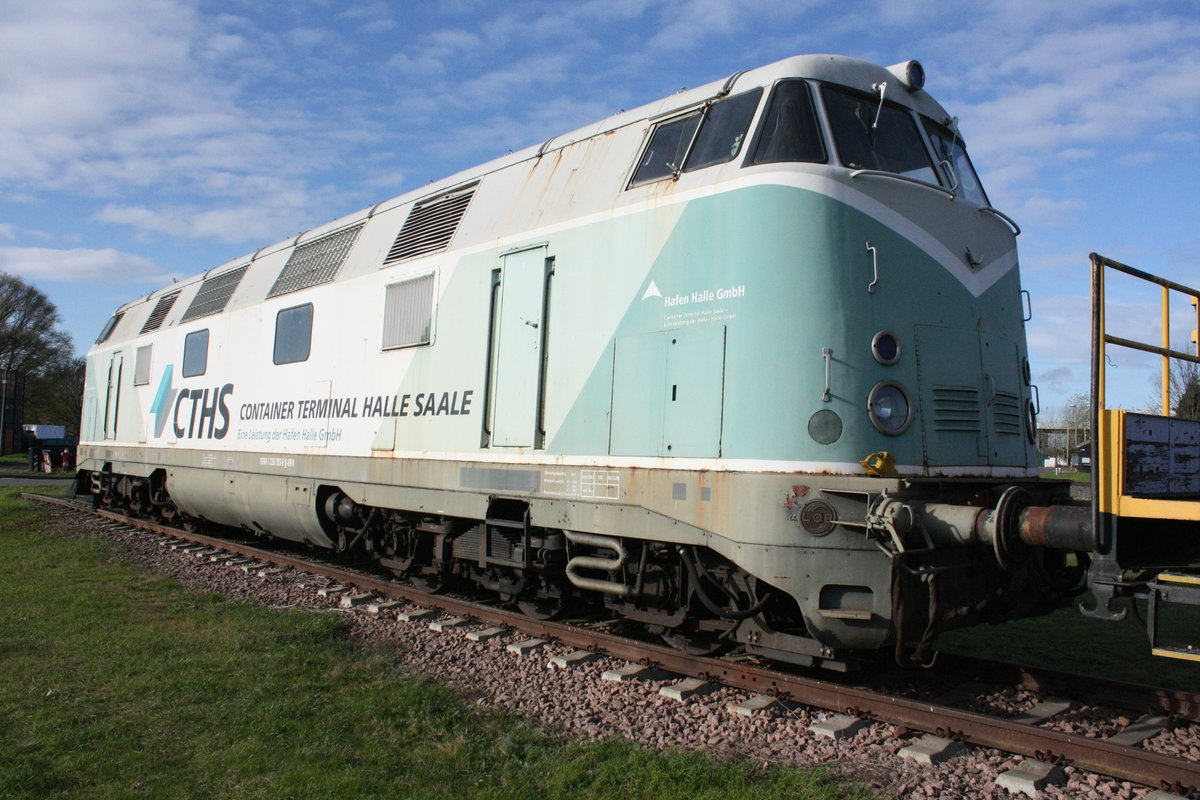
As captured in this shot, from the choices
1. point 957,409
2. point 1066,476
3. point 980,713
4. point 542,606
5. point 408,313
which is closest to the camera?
point 980,713

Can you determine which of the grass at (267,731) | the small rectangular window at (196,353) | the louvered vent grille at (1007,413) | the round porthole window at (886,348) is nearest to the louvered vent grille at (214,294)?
the small rectangular window at (196,353)

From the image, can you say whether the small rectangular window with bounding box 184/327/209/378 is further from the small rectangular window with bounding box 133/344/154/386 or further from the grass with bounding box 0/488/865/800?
the grass with bounding box 0/488/865/800

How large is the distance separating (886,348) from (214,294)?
10624mm

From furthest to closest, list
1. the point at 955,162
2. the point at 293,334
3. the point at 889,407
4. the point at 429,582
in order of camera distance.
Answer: the point at 293,334 → the point at 429,582 → the point at 955,162 → the point at 889,407

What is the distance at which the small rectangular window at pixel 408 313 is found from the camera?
8.19 metres

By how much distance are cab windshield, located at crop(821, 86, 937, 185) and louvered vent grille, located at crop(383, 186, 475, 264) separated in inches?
146

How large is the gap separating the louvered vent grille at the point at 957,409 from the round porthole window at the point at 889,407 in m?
0.29

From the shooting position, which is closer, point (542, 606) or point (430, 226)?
point (542, 606)

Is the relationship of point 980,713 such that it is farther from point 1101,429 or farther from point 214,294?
point 214,294

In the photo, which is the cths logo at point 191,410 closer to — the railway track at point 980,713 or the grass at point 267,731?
the grass at point 267,731

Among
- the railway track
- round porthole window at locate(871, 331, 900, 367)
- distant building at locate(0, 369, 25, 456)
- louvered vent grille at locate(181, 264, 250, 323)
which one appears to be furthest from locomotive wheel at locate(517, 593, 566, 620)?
distant building at locate(0, 369, 25, 456)

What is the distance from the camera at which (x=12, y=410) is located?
159 feet

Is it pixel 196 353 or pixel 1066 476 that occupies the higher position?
pixel 196 353

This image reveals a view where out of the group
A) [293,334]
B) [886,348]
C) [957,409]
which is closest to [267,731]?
[886,348]
